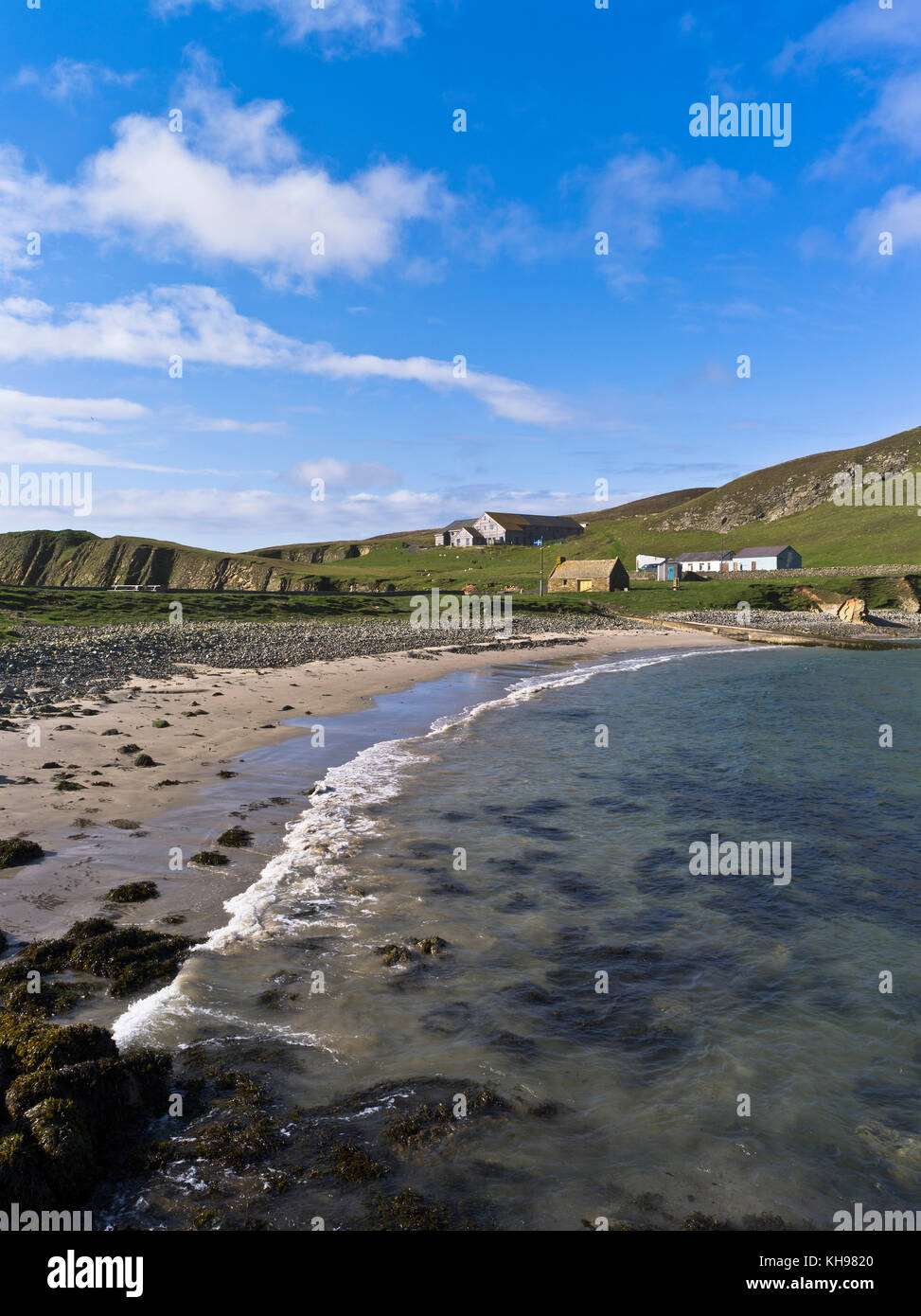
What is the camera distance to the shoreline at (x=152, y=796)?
11984 millimetres

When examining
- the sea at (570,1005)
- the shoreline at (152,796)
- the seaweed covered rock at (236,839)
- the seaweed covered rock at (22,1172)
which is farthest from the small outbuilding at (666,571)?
the seaweed covered rock at (22,1172)

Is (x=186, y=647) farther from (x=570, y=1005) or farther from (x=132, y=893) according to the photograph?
(x=570, y=1005)

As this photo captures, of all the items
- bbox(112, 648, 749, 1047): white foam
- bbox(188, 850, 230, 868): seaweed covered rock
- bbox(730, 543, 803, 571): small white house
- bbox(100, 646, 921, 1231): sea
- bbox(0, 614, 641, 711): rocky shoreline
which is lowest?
bbox(100, 646, 921, 1231): sea

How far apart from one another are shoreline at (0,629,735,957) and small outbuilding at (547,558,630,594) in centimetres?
8151

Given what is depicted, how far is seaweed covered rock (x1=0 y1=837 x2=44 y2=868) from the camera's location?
512 inches

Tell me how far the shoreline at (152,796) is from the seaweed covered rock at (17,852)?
0.21 metres

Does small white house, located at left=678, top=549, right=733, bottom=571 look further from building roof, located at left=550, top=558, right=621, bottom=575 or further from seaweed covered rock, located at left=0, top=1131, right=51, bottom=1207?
seaweed covered rock, located at left=0, top=1131, right=51, bottom=1207

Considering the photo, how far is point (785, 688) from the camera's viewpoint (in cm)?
4328

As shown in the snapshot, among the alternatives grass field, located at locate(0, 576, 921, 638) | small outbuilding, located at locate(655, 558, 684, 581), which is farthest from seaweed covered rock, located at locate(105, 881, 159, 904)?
small outbuilding, located at locate(655, 558, 684, 581)

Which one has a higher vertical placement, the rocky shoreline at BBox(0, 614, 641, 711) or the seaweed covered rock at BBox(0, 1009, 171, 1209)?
the rocky shoreline at BBox(0, 614, 641, 711)

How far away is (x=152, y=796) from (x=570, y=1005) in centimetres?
1244

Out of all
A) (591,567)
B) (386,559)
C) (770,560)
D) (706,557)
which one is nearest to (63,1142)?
(591,567)

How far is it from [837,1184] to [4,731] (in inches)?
965

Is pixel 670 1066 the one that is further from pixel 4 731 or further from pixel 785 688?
pixel 785 688
